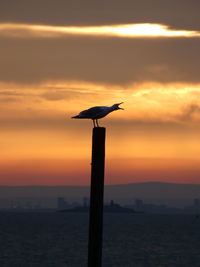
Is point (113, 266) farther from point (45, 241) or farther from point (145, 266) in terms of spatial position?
point (45, 241)

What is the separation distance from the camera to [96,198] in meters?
16.3

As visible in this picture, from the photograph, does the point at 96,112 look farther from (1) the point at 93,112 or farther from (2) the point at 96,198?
(2) the point at 96,198

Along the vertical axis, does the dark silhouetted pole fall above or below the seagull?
below

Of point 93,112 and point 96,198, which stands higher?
point 93,112

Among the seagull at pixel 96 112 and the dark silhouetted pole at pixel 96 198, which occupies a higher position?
the seagull at pixel 96 112

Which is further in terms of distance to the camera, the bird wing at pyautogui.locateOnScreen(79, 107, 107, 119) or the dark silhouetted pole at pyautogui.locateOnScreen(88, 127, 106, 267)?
the bird wing at pyautogui.locateOnScreen(79, 107, 107, 119)

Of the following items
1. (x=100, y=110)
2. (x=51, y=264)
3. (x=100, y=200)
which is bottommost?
(x=51, y=264)

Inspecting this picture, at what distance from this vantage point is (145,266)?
106 meters

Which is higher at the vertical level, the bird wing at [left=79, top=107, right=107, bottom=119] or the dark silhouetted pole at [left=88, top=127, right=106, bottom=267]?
the bird wing at [left=79, top=107, right=107, bottom=119]

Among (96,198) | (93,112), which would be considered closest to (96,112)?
(93,112)

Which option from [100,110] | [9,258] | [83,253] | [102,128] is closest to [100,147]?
[102,128]

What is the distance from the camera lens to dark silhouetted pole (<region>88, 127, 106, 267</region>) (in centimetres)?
1628

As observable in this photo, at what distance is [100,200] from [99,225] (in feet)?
1.87

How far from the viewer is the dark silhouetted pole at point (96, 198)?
641 inches
